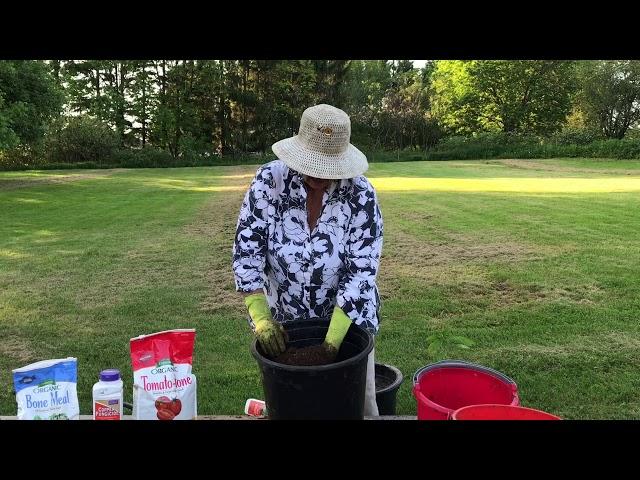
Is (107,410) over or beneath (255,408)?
over

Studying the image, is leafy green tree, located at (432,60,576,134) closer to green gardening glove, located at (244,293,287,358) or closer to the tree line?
the tree line

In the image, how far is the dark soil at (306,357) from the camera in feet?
6.40

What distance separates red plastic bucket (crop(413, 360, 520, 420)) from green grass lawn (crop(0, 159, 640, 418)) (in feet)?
2.60

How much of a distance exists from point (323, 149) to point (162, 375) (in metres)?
1.01

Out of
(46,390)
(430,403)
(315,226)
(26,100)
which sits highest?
(26,100)

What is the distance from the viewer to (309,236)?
213cm

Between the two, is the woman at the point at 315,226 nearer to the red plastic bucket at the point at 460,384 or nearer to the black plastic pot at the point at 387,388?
the red plastic bucket at the point at 460,384

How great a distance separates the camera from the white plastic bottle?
1.93 meters

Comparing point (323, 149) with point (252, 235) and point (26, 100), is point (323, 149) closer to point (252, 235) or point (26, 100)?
point (252, 235)

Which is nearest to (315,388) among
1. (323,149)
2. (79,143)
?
(323,149)

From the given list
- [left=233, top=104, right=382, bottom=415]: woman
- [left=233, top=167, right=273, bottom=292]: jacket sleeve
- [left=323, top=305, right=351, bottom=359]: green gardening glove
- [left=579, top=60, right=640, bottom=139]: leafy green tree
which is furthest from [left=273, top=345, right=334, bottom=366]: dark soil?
[left=579, top=60, right=640, bottom=139]: leafy green tree

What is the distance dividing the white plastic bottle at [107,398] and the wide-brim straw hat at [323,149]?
Answer: 101 cm

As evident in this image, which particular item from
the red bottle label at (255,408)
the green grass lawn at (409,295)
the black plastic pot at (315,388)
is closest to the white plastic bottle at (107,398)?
the black plastic pot at (315,388)
